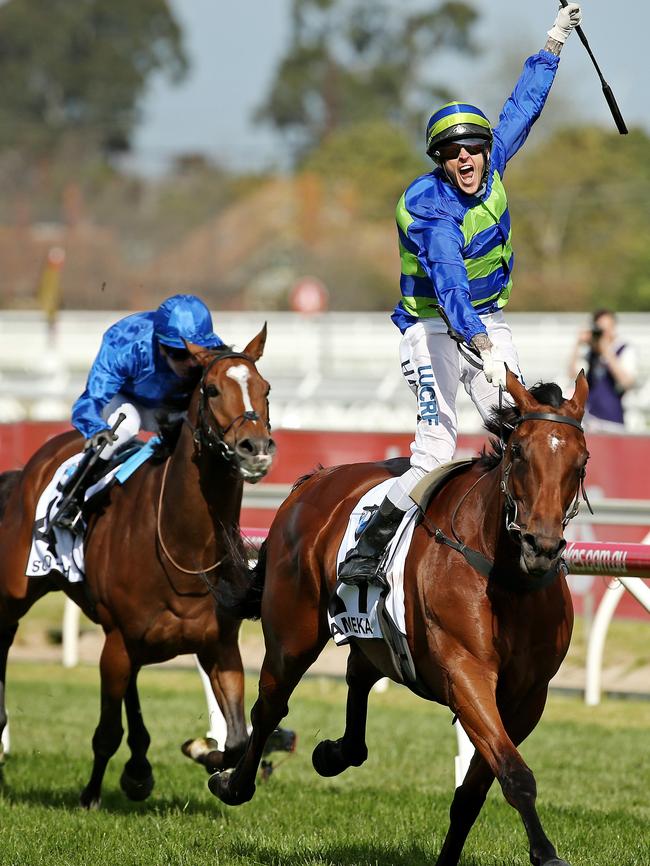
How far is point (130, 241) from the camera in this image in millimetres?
70438

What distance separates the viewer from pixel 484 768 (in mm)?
4996

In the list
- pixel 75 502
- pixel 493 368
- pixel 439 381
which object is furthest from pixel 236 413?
pixel 493 368

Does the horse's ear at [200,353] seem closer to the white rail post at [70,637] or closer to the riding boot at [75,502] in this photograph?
the riding boot at [75,502]

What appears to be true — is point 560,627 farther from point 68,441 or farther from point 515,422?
point 68,441

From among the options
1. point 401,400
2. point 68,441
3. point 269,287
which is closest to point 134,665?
point 68,441

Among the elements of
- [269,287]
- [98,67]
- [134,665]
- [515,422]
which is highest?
[98,67]

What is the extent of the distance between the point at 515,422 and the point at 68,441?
3533mm

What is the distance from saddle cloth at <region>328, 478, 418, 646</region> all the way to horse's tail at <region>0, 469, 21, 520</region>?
269 cm

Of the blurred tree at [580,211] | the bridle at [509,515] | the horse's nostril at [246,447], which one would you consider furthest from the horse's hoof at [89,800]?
the blurred tree at [580,211]

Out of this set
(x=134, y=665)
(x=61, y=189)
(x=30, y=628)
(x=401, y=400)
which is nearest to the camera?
(x=134, y=665)

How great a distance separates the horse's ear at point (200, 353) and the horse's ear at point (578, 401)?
84.1 inches

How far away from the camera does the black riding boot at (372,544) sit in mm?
5211

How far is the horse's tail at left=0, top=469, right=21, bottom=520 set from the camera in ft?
25.1

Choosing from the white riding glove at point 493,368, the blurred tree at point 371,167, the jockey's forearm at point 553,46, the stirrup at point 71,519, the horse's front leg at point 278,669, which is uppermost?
the blurred tree at point 371,167
